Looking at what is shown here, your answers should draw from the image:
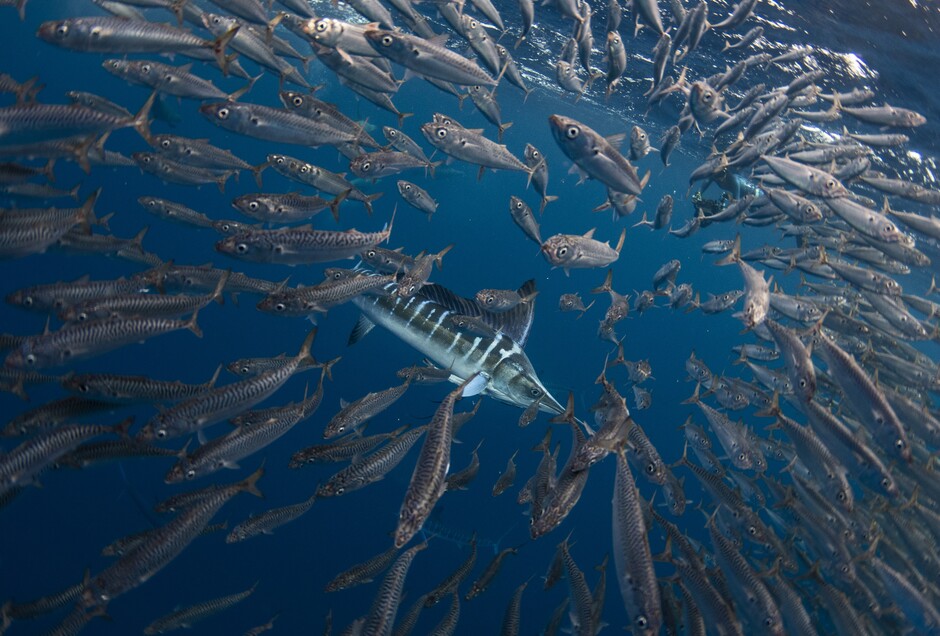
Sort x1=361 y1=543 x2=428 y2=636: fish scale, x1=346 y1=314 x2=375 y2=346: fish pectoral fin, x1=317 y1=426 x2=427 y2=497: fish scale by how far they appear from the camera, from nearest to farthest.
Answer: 1. x1=361 y1=543 x2=428 y2=636: fish scale
2. x1=317 y1=426 x2=427 y2=497: fish scale
3. x1=346 y1=314 x2=375 y2=346: fish pectoral fin

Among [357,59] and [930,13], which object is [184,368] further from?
[930,13]

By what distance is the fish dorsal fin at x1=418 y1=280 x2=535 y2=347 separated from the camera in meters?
6.37

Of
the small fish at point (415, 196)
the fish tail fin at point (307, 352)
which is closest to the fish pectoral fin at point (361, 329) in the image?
the small fish at point (415, 196)

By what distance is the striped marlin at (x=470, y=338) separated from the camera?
20.2 feet

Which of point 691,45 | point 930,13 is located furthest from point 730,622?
point 930,13

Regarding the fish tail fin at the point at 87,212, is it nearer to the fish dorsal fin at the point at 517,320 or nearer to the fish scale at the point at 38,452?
the fish scale at the point at 38,452

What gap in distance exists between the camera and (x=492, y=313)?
21.1ft

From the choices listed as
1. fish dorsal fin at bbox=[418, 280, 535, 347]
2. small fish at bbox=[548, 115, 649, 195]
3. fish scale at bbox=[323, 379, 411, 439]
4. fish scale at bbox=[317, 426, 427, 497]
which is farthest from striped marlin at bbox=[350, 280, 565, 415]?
small fish at bbox=[548, 115, 649, 195]

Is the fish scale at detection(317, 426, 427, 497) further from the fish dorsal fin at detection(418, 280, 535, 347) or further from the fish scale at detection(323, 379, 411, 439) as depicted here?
the fish dorsal fin at detection(418, 280, 535, 347)

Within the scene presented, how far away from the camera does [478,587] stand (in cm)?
532

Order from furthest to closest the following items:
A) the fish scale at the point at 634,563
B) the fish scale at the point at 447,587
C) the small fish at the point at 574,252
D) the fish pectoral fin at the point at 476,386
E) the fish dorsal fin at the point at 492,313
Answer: the fish dorsal fin at the point at 492,313, the fish pectoral fin at the point at 476,386, the small fish at the point at 574,252, the fish scale at the point at 447,587, the fish scale at the point at 634,563

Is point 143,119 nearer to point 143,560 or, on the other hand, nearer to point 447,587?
point 143,560

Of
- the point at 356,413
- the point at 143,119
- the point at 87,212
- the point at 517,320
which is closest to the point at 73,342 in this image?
the point at 87,212

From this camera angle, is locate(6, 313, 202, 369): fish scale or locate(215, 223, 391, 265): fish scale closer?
locate(6, 313, 202, 369): fish scale
